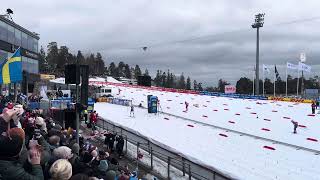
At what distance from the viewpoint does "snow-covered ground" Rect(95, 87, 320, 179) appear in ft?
61.6

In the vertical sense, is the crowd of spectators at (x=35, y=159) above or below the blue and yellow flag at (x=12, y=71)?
below

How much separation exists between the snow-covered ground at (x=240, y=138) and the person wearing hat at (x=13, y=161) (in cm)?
1118

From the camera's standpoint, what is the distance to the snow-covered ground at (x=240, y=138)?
1878 centimetres

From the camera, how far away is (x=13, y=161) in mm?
4812

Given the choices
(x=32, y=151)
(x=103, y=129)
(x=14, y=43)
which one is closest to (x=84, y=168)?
(x=32, y=151)

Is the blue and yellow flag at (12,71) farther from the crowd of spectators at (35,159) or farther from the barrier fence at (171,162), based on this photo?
the crowd of spectators at (35,159)

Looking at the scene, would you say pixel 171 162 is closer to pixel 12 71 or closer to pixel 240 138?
pixel 12 71

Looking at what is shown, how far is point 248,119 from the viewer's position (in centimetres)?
3962

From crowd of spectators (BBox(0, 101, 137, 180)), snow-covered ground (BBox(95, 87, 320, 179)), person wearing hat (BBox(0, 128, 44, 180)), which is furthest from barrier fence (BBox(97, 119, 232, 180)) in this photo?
person wearing hat (BBox(0, 128, 44, 180))

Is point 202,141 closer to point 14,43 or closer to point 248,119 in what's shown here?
point 248,119

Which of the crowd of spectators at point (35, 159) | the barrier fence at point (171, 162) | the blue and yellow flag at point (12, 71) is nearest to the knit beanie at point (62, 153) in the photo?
the crowd of spectators at point (35, 159)

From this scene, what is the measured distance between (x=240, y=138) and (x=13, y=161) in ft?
82.0

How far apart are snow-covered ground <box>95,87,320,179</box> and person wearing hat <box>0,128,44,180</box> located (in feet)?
36.7

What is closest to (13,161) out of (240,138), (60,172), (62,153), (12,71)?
(60,172)
